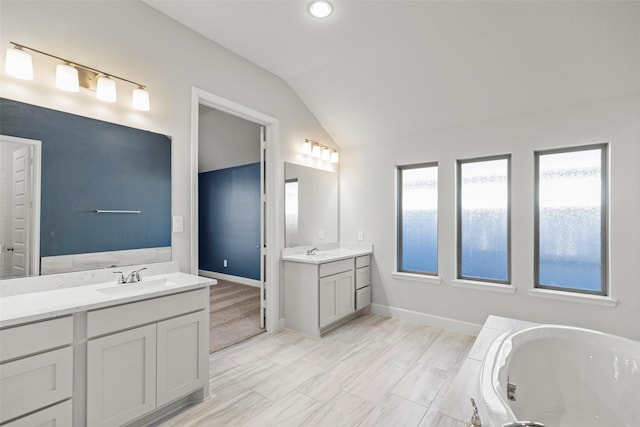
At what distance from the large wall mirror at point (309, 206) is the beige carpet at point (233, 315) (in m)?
1.06

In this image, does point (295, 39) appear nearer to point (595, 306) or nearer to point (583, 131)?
point (583, 131)

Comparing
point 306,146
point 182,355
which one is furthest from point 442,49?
point 182,355

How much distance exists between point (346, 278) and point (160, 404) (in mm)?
2227

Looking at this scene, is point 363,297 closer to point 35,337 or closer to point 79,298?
point 79,298

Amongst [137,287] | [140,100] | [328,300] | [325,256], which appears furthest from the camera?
[325,256]

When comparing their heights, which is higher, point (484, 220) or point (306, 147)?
point (306, 147)

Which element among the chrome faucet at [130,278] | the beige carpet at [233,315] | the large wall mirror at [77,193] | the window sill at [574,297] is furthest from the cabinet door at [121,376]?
the window sill at [574,297]

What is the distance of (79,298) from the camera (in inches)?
64.3

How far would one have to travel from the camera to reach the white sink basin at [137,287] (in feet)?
6.13

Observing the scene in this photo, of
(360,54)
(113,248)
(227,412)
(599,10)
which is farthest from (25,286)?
(599,10)

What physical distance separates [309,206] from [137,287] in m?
2.20

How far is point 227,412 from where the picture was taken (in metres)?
2.02

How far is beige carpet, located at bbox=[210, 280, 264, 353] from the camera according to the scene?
321 cm

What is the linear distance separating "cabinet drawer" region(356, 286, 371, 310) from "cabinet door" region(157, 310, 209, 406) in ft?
6.92
